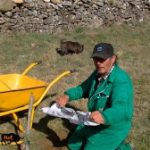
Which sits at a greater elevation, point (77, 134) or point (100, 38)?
point (100, 38)

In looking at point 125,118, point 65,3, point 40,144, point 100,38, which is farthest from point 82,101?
point 65,3

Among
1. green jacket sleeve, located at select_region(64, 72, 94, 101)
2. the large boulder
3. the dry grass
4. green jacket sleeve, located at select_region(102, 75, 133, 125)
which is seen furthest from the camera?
the large boulder

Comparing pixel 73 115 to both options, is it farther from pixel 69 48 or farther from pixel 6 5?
pixel 6 5

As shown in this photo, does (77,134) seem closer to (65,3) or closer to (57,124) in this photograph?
(57,124)

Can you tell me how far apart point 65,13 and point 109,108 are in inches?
244

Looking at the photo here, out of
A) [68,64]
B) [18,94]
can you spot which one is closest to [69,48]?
[68,64]

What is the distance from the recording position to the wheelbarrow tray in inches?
215

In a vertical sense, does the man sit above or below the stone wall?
below

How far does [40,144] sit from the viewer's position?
5.95 metres

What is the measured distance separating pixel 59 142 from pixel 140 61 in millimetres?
3422

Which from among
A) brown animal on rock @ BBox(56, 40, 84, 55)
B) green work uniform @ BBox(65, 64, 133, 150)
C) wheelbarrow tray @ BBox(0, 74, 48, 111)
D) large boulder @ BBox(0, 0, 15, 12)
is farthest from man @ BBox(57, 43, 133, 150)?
large boulder @ BBox(0, 0, 15, 12)

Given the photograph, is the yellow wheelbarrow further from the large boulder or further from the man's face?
the large boulder

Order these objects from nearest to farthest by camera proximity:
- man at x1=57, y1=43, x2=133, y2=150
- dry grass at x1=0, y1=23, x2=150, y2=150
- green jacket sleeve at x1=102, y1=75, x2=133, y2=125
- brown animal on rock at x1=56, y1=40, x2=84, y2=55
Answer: green jacket sleeve at x1=102, y1=75, x2=133, y2=125, man at x1=57, y1=43, x2=133, y2=150, dry grass at x1=0, y1=23, x2=150, y2=150, brown animal on rock at x1=56, y1=40, x2=84, y2=55

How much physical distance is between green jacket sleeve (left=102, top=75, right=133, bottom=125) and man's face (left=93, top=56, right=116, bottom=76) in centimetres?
18
